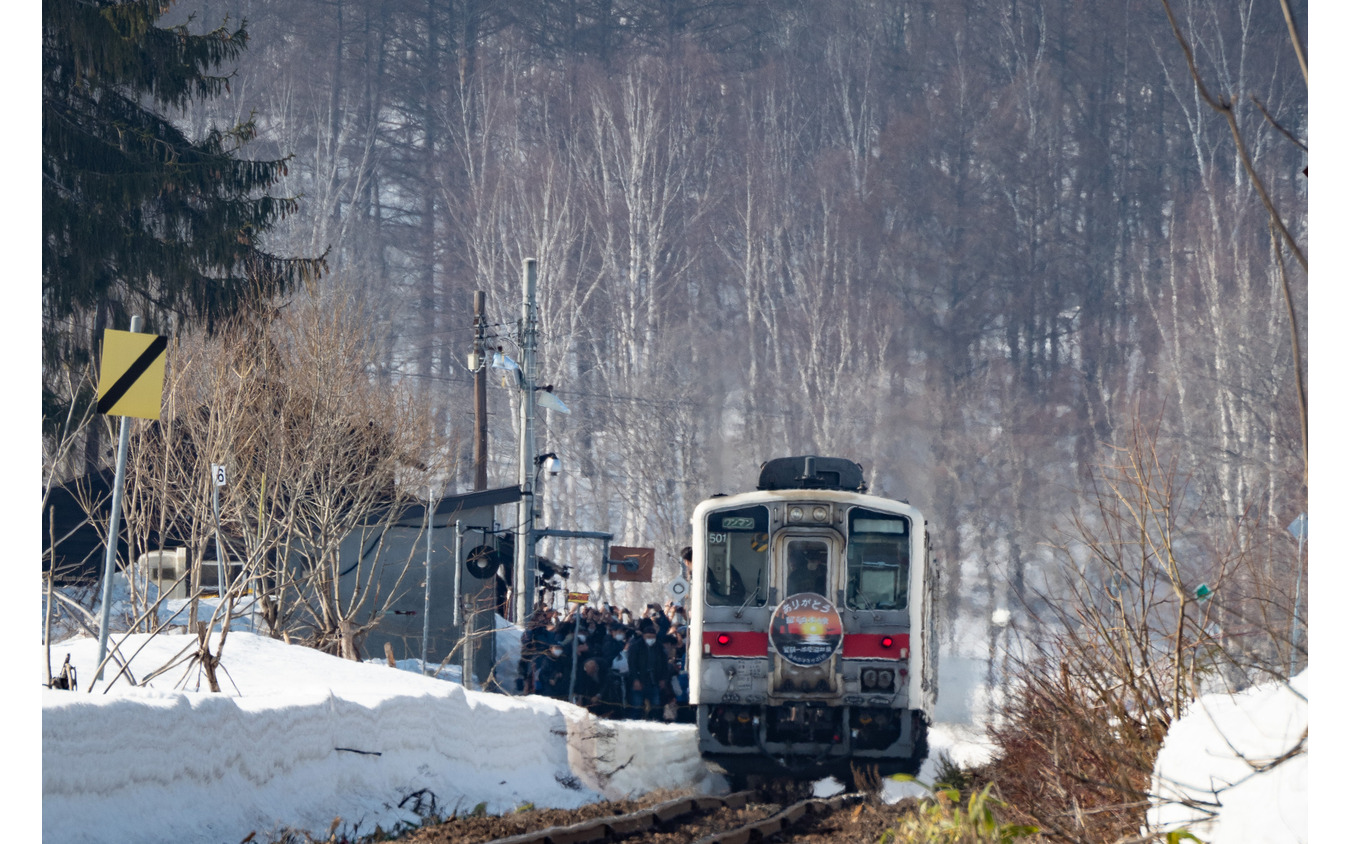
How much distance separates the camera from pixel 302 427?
62.5 ft

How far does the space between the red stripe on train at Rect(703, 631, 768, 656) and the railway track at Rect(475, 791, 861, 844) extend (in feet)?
4.06

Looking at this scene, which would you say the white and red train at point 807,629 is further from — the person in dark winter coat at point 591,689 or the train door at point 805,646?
the person in dark winter coat at point 591,689

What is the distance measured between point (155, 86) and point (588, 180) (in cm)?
2580

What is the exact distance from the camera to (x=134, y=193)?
1889 cm

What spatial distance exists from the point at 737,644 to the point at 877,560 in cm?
147

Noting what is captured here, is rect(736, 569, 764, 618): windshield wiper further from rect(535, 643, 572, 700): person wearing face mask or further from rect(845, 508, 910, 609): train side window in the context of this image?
rect(535, 643, 572, 700): person wearing face mask

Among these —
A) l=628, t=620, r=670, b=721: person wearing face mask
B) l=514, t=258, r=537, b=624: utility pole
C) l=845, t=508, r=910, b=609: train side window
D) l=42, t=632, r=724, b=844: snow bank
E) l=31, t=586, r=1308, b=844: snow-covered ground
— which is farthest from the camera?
l=514, t=258, r=537, b=624: utility pole

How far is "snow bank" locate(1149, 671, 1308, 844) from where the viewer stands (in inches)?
168

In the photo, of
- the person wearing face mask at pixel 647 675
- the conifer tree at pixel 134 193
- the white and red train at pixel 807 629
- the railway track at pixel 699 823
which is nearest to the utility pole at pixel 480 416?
the conifer tree at pixel 134 193

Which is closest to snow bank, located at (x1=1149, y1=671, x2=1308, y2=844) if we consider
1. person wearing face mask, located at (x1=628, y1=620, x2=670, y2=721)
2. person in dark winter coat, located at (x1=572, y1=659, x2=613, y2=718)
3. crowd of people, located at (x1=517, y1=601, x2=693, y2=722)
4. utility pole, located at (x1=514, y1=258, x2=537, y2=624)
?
crowd of people, located at (x1=517, y1=601, x2=693, y2=722)

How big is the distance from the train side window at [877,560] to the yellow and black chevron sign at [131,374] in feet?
22.7

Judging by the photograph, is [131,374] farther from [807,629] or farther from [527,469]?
[527,469]

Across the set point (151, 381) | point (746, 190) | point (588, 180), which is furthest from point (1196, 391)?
point (151, 381)

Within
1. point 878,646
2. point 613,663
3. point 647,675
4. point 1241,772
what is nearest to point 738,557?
point 878,646
